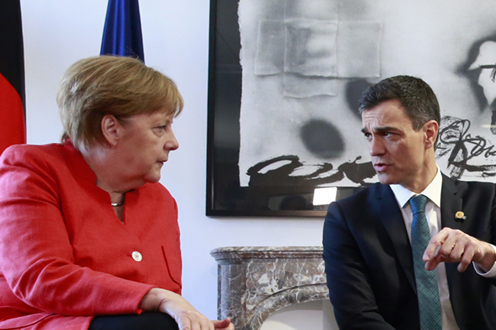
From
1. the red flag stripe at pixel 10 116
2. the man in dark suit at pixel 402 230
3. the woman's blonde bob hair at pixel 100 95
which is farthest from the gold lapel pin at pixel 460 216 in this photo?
the red flag stripe at pixel 10 116

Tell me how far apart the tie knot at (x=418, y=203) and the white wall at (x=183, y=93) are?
45.4 inches

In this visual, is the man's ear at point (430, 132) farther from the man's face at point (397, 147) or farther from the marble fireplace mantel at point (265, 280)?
the marble fireplace mantel at point (265, 280)

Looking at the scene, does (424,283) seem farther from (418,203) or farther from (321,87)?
(321,87)

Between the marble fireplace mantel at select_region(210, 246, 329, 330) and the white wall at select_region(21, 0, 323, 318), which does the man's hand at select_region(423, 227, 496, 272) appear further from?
the white wall at select_region(21, 0, 323, 318)

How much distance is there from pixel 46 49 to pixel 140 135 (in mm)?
1957

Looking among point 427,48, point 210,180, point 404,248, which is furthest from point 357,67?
point 404,248

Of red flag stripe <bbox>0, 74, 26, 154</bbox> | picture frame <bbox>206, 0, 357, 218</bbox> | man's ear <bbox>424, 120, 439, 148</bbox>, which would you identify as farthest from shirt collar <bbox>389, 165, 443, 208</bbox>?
red flag stripe <bbox>0, 74, 26, 154</bbox>

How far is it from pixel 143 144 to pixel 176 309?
0.48 metres

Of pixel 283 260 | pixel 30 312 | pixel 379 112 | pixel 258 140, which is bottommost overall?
pixel 283 260

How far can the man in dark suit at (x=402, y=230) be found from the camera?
1.51 metres

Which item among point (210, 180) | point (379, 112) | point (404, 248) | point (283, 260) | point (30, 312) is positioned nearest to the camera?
point (30, 312)

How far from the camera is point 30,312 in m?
1.08

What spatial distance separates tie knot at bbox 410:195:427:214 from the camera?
5.36 ft

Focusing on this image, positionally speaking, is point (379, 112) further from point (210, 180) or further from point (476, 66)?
point (476, 66)
